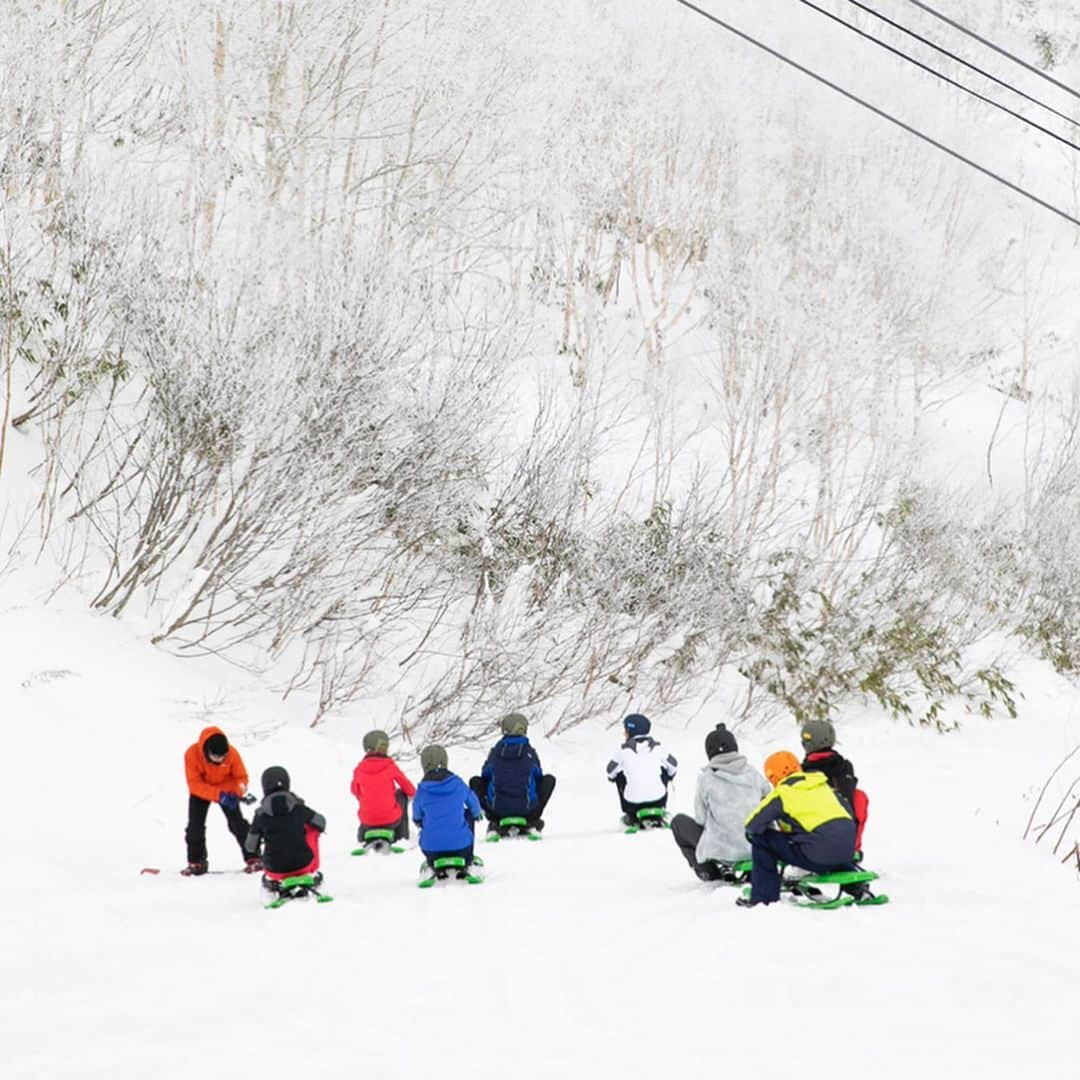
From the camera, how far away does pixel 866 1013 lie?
15.6 ft

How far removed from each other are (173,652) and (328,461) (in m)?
3.20

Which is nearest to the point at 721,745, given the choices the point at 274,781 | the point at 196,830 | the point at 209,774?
the point at 274,781

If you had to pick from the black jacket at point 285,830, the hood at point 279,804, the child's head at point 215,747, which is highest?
the child's head at point 215,747

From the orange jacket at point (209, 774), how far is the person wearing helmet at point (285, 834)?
1.10 meters

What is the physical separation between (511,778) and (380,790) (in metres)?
1.20

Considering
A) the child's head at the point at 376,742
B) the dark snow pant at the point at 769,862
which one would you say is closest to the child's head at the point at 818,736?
the dark snow pant at the point at 769,862

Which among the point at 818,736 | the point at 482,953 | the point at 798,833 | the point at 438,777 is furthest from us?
the point at 438,777

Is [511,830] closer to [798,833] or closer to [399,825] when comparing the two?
[399,825]

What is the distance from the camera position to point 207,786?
9.01 meters

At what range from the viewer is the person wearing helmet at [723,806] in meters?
7.64

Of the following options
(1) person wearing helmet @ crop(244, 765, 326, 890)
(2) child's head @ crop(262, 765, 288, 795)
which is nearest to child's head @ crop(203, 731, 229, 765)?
(2) child's head @ crop(262, 765, 288, 795)

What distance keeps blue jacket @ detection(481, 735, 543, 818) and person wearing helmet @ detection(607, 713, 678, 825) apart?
2.63 feet

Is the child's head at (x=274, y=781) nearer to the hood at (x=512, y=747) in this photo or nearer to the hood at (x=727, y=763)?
the hood at (x=512, y=747)

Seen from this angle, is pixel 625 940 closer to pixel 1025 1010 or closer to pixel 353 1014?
pixel 353 1014
